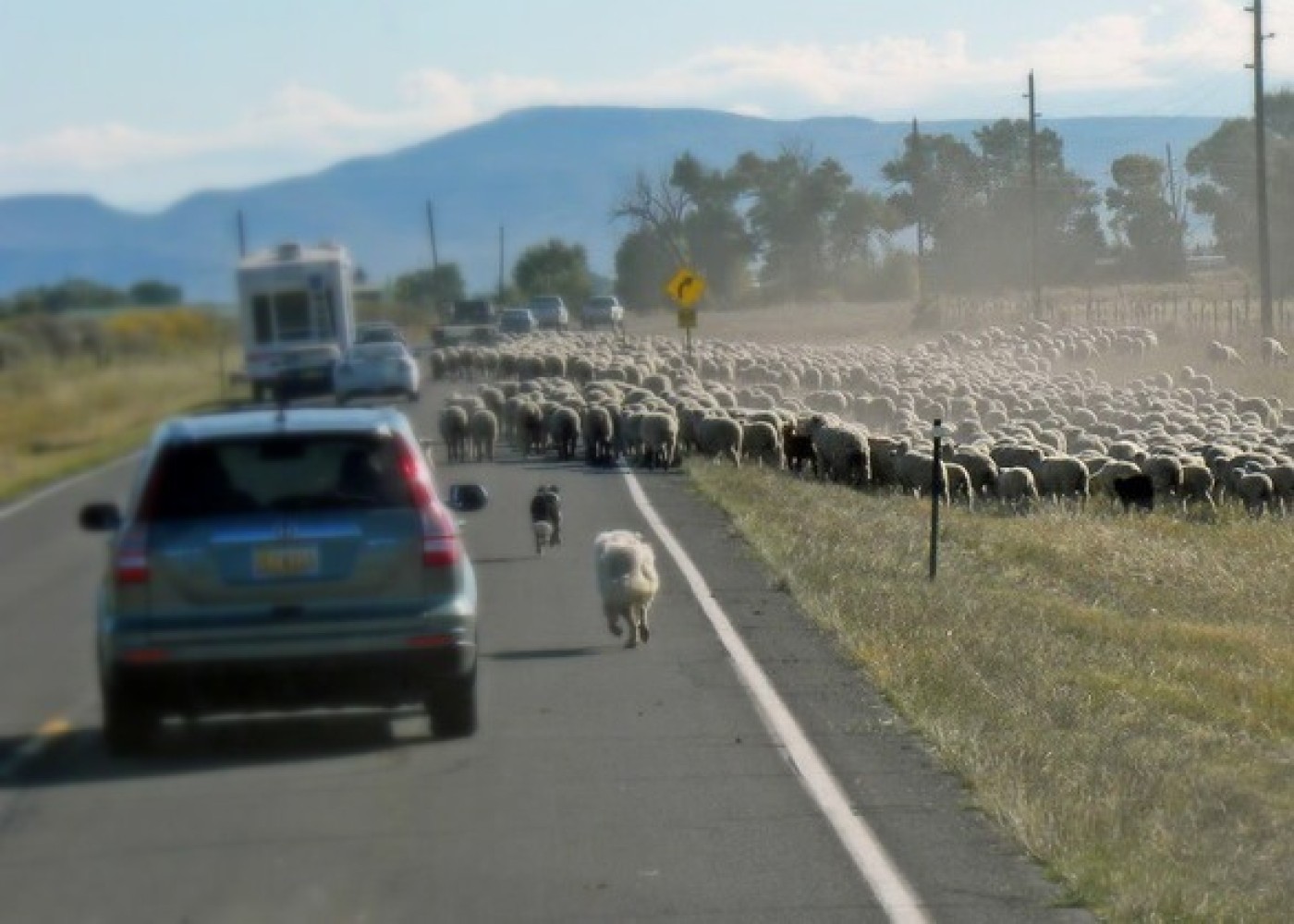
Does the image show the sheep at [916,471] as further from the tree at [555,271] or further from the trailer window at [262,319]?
the tree at [555,271]

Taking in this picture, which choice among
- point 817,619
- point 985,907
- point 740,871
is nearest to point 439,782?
point 740,871

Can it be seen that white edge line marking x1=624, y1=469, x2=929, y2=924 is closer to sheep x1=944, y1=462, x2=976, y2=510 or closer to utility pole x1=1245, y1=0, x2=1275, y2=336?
sheep x1=944, y1=462, x2=976, y2=510

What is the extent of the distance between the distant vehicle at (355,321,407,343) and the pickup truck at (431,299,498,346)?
13.5 metres

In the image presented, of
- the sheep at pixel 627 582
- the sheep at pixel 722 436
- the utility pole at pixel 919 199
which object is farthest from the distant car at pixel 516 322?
the sheep at pixel 627 582

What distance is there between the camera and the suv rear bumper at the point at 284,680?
10781mm

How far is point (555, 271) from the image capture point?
400 feet

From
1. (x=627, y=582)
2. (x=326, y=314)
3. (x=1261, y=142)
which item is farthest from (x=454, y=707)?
(x=1261, y=142)

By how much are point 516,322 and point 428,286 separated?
12.0m

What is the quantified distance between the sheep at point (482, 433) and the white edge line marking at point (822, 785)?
59.5 feet

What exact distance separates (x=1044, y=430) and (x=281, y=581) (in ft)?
86.0

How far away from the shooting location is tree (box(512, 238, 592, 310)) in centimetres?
12088

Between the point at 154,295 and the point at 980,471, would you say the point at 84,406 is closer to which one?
the point at 154,295

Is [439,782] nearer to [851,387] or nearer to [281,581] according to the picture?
[281,581]

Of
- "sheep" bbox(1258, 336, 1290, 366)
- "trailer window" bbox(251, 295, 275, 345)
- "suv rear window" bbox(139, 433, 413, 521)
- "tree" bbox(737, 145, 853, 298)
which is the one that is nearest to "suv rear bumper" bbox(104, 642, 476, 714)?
"suv rear window" bbox(139, 433, 413, 521)
